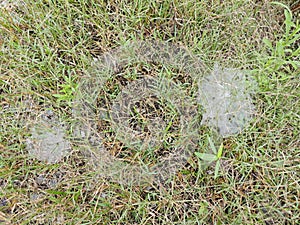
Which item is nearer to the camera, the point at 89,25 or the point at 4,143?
the point at 4,143

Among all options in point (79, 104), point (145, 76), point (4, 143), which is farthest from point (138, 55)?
point (4, 143)

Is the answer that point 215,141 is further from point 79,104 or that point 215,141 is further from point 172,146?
point 79,104

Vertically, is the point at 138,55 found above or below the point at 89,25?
below

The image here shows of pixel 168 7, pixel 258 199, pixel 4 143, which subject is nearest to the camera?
pixel 258 199

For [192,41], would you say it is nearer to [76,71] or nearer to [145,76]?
[145,76]

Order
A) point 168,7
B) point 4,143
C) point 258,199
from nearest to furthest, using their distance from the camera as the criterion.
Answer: point 258,199, point 4,143, point 168,7

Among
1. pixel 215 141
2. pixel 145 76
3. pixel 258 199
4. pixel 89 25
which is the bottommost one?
pixel 258 199
